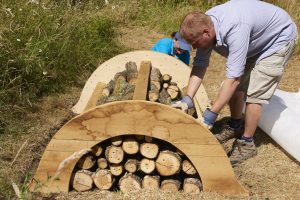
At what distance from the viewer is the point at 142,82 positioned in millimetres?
4078

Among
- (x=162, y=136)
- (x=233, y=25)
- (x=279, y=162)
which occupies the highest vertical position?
(x=233, y=25)

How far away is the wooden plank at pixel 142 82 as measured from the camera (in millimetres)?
3672

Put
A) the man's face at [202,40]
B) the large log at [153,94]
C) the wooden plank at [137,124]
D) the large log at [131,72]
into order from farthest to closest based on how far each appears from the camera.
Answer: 1. the large log at [131,72]
2. the large log at [153,94]
3. the man's face at [202,40]
4. the wooden plank at [137,124]

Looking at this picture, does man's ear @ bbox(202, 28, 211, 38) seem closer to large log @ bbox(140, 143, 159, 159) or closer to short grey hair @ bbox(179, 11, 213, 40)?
short grey hair @ bbox(179, 11, 213, 40)

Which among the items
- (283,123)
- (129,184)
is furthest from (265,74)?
(129,184)

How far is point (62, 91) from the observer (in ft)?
18.6

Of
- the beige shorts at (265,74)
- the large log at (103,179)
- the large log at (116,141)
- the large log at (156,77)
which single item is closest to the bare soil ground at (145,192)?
the large log at (103,179)

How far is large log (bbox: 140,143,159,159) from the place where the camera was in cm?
357

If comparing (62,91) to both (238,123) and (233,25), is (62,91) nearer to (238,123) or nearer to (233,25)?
(238,123)

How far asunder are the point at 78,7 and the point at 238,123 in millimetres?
3828

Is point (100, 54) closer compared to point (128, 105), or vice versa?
point (128, 105)

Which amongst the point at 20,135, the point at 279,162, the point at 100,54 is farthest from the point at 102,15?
the point at 279,162

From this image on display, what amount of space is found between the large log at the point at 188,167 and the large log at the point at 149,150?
0.25 m

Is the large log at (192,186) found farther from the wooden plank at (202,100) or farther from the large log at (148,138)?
the wooden plank at (202,100)
